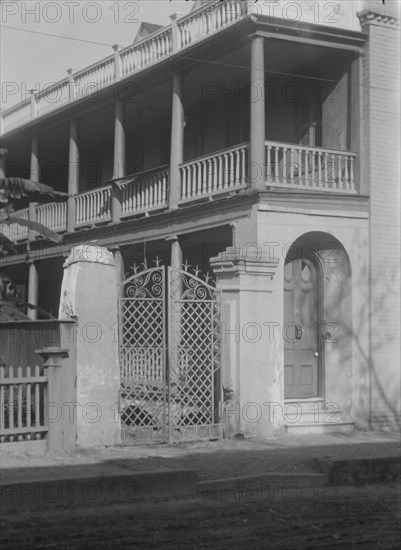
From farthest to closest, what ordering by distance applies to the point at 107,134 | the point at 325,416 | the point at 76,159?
the point at 107,134, the point at 76,159, the point at 325,416

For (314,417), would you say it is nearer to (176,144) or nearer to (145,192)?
(176,144)

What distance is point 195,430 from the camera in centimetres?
1350

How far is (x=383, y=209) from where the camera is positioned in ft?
53.4

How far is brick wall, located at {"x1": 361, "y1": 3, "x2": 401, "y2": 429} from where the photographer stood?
16062 millimetres

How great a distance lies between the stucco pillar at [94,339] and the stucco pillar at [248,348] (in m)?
1.96

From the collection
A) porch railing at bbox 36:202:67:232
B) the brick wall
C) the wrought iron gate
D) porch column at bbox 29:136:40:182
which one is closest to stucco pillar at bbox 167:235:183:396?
the wrought iron gate

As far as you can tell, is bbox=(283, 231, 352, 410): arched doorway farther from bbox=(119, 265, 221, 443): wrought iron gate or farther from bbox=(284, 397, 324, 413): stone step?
bbox=(119, 265, 221, 443): wrought iron gate

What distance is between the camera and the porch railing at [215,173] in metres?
16.7

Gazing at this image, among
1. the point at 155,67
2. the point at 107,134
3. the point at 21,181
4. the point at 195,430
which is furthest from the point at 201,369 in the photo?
the point at 107,134

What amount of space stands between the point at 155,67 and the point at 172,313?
7.69 metres

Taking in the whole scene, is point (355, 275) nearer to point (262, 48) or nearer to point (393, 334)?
point (393, 334)

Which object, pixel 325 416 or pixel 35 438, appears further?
pixel 325 416

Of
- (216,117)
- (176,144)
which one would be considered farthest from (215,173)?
(216,117)

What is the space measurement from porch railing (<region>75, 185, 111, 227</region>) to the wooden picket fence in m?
9.71
